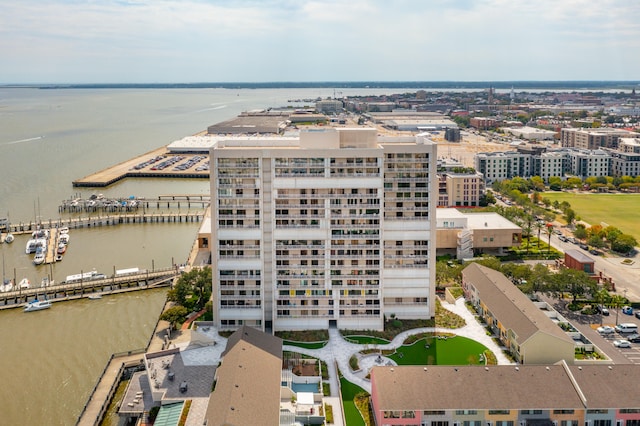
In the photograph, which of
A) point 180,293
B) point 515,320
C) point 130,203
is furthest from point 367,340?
point 130,203

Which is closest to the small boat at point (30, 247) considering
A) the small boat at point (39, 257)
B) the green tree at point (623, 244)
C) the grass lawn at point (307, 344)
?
the small boat at point (39, 257)

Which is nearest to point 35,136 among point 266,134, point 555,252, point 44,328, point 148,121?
point 148,121

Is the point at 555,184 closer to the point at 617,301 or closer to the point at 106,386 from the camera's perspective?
the point at 617,301

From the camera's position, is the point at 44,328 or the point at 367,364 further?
the point at 44,328

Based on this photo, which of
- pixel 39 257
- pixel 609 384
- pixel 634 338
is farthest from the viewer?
pixel 39 257

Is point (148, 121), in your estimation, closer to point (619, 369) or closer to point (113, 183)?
point (113, 183)
